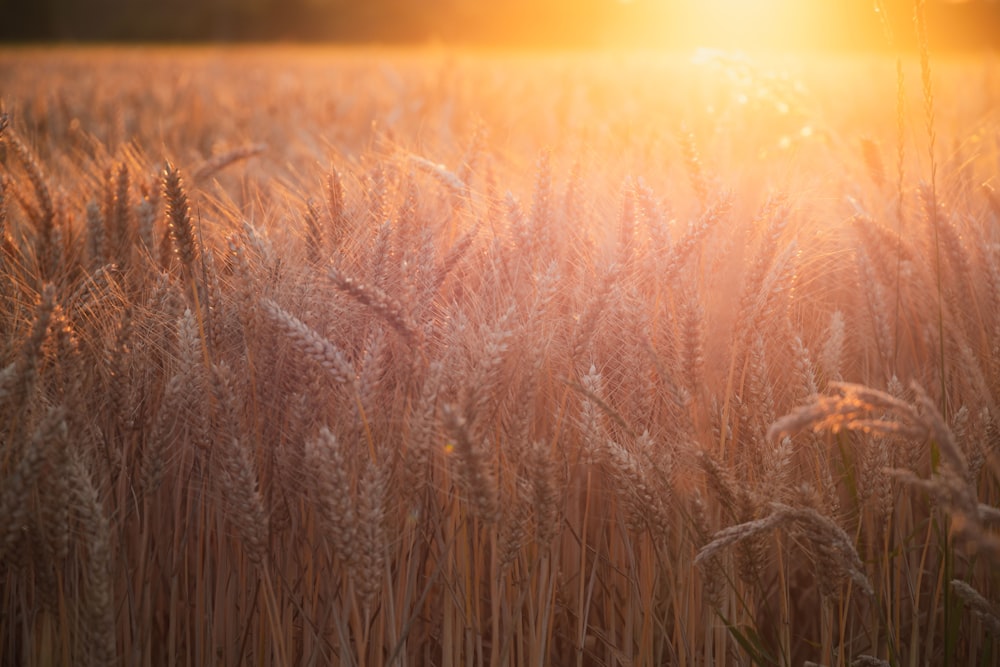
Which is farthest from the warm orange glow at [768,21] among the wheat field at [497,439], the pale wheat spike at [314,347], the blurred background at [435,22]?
the pale wheat spike at [314,347]

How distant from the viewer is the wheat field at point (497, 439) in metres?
0.98

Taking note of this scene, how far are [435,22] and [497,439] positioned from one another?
44815mm

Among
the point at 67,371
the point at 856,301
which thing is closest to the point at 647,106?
the point at 856,301

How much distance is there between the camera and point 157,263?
1471 millimetres

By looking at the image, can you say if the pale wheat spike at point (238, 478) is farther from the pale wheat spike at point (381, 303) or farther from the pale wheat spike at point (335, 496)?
the pale wheat spike at point (381, 303)

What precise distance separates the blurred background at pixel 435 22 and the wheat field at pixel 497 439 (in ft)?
91.4

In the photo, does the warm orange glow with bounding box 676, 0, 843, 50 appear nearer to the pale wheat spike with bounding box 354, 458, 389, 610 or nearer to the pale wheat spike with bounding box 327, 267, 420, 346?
the pale wheat spike with bounding box 327, 267, 420, 346

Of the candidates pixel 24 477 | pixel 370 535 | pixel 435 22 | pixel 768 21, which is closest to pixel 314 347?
pixel 370 535

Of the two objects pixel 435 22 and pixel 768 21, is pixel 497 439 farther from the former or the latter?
pixel 435 22

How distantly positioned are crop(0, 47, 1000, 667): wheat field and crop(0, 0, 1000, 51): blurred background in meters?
27.9

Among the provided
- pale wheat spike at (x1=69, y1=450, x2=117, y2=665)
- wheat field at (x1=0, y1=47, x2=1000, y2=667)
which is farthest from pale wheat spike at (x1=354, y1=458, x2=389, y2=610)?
pale wheat spike at (x1=69, y1=450, x2=117, y2=665)

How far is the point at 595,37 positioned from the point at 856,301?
4481 cm

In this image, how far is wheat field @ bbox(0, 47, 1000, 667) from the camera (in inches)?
38.6

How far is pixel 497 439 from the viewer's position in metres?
1.16
